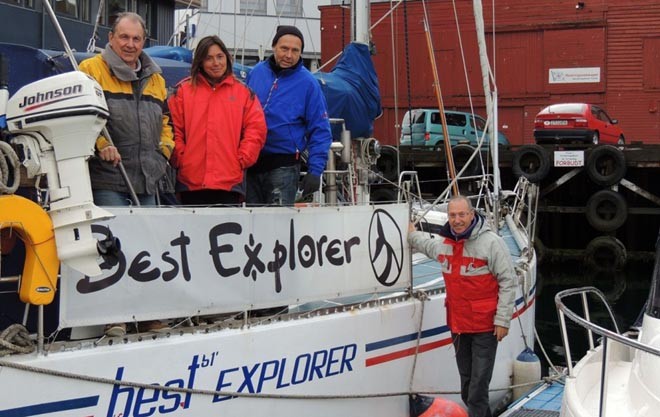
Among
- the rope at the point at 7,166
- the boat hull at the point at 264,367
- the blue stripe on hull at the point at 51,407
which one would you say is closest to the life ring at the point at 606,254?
the boat hull at the point at 264,367

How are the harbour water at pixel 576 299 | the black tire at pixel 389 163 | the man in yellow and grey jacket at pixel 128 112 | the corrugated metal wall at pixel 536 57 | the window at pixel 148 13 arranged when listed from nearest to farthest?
the man in yellow and grey jacket at pixel 128 112 < the harbour water at pixel 576 299 < the black tire at pixel 389 163 < the window at pixel 148 13 < the corrugated metal wall at pixel 536 57

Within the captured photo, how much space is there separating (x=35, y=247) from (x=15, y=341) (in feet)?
1.39

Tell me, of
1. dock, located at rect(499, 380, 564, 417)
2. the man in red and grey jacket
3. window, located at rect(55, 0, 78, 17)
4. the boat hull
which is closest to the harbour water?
dock, located at rect(499, 380, 564, 417)

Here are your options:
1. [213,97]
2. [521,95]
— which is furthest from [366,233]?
[521,95]

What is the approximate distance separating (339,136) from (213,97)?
2242 millimetres

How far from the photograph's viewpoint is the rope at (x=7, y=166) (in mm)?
3217

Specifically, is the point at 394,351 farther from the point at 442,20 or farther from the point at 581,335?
the point at 442,20

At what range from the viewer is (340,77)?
6602mm

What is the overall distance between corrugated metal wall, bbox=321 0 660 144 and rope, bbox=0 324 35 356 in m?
22.4

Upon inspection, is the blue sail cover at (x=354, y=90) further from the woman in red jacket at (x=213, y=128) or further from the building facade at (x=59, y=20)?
the building facade at (x=59, y=20)

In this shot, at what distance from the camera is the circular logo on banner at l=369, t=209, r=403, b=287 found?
16.1 feet

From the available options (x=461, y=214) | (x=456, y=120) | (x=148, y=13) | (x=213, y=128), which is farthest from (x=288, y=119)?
(x=456, y=120)

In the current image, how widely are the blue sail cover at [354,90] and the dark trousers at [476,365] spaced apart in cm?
228

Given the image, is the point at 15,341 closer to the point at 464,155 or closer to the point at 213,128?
the point at 213,128
